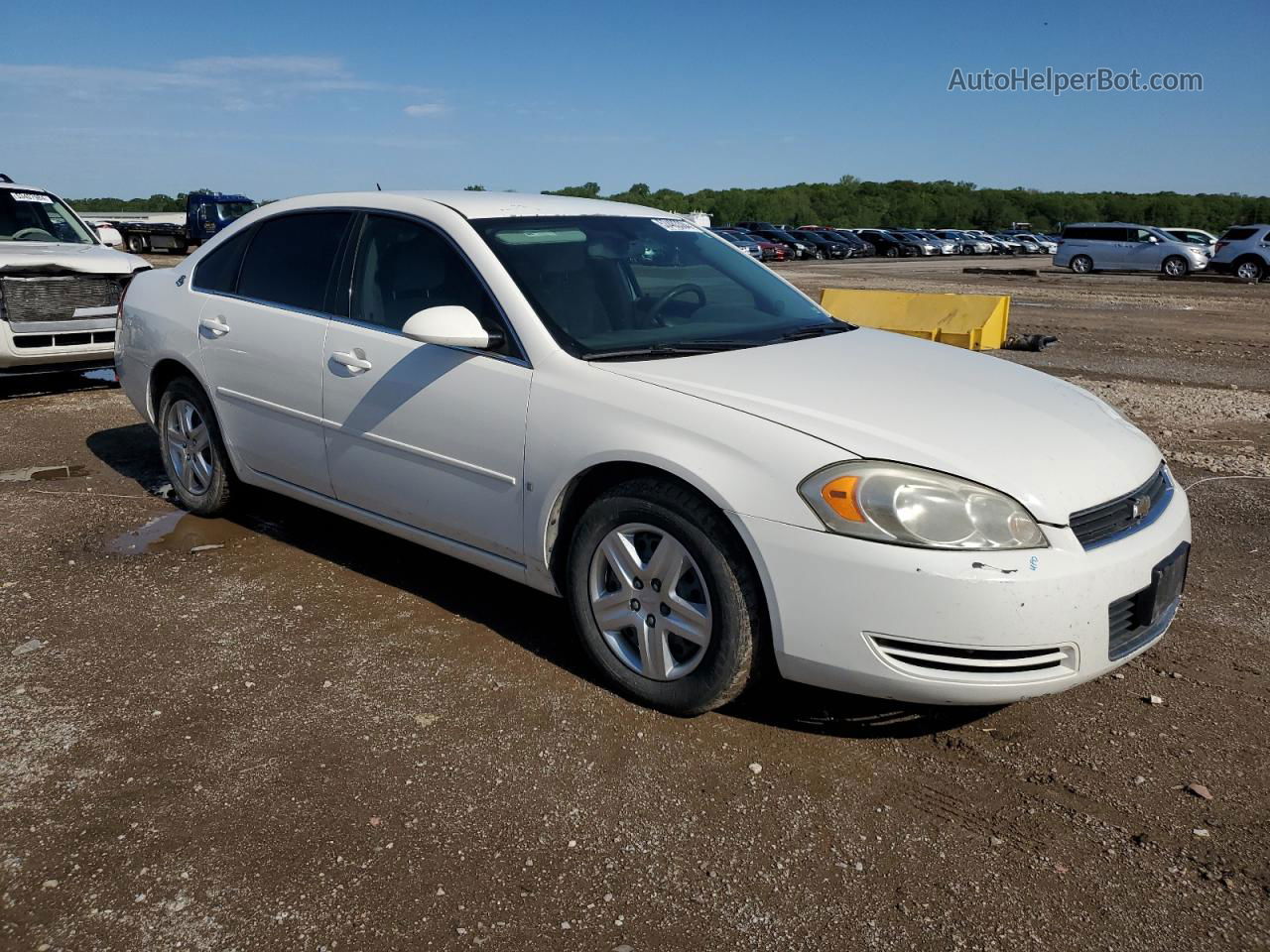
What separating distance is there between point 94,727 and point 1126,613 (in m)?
3.18

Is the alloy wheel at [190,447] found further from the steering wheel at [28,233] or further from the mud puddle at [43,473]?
the steering wheel at [28,233]

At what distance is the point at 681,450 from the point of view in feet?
10.8

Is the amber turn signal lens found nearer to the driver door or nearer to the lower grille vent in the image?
the lower grille vent

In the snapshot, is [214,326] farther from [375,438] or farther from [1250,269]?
[1250,269]

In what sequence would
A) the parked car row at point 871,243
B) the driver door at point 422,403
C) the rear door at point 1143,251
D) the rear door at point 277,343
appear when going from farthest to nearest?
the parked car row at point 871,243
the rear door at point 1143,251
the rear door at point 277,343
the driver door at point 422,403

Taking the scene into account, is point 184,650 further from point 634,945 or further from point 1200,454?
point 1200,454

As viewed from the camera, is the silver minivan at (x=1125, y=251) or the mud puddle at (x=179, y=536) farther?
the silver minivan at (x=1125, y=251)

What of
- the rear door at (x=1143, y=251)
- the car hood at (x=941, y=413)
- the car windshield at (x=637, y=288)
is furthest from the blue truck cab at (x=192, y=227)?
the car hood at (x=941, y=413)

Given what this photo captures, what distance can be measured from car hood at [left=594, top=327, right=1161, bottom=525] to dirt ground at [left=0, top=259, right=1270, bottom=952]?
2.80 feet

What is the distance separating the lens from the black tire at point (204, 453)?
17.4 feet

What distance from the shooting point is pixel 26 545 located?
523cm

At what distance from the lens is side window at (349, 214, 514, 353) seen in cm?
405

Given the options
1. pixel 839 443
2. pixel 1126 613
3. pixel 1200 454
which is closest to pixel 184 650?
pixel 839 443

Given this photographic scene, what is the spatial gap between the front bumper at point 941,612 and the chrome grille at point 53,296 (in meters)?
7.60
